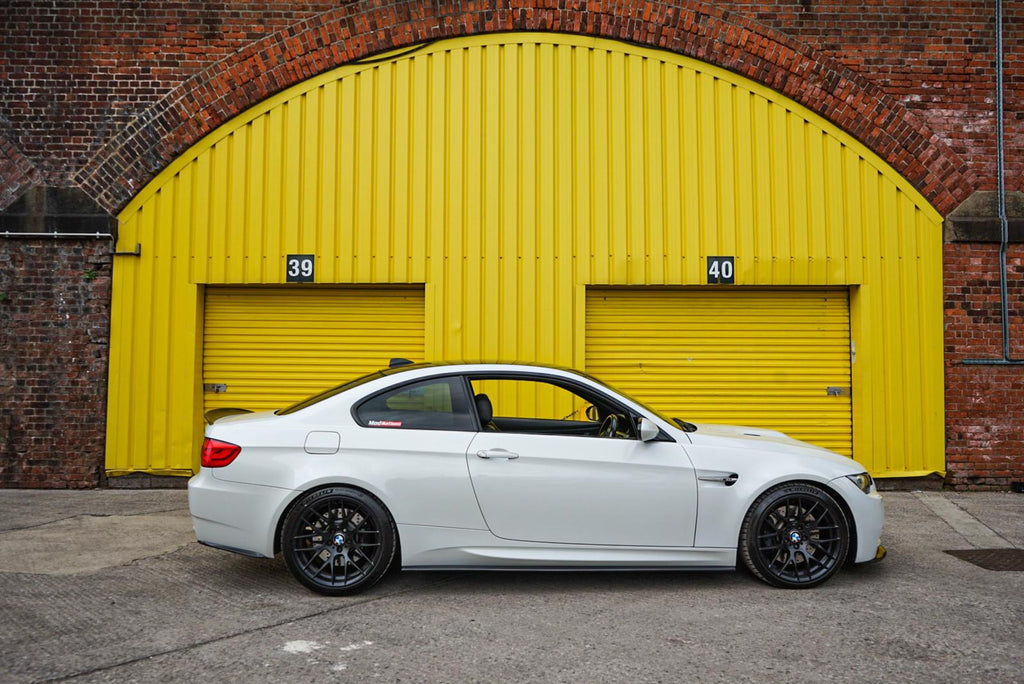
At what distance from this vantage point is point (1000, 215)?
30.6 ft

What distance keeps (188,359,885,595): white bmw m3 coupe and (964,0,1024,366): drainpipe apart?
5.10m

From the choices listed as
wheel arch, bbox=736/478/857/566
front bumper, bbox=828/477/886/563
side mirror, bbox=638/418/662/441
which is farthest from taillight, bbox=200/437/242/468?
front bumper, bbox=828/477/886/563

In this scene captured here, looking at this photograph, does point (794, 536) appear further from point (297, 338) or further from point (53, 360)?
point (53, 360)

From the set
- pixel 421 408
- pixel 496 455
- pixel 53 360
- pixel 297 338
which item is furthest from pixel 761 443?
pixel 53 360

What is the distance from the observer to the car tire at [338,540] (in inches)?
199

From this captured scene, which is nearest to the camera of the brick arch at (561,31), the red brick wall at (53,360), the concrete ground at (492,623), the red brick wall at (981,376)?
the concrete ground at (492,623)

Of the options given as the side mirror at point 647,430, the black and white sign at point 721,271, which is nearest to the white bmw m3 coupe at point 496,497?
the side mirror at point 647,430

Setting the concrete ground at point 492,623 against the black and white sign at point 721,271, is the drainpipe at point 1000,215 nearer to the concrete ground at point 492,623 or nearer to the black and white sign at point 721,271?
the black and white sign at point 721,271

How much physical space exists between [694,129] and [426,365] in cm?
544

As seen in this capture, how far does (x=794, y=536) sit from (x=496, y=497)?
6.39 feet

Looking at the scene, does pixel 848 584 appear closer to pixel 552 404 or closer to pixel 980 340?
pixel 552 404

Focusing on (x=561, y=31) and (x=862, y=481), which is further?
(x=561, y=31)

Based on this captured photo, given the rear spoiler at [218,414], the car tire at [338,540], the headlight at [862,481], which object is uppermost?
the rear spoiler at [218,414]

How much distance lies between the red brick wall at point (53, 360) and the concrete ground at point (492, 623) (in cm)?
276
